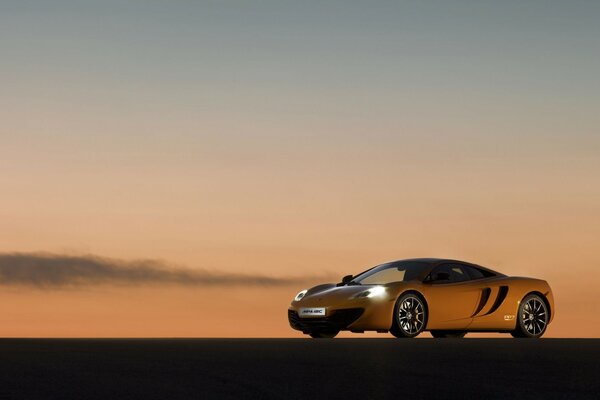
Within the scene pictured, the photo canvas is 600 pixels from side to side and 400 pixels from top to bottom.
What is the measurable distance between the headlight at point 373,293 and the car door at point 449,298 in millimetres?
896

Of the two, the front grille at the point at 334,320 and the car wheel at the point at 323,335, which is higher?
the front grille at the point at 334,320

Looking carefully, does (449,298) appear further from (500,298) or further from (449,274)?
(500,298)

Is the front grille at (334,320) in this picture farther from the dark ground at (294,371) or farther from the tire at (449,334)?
the dark ground at (294,371)

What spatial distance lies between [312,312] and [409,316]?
166cm

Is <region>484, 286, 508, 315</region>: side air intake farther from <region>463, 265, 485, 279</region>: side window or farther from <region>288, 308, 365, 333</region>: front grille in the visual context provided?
<region>288, 308, 365, 333</region>: front grille

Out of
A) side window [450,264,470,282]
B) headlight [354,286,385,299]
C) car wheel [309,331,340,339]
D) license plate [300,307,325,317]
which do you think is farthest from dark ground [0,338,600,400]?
side window [450,264,470,282]

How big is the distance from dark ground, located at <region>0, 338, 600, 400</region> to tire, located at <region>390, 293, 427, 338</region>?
172 inches

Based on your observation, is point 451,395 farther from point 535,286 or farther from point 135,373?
point 535,286

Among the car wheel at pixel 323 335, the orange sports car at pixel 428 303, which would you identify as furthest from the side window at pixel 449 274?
the car wheel at pixel 323 335

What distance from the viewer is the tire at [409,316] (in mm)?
17188

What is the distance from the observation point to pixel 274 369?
9531 millimetres

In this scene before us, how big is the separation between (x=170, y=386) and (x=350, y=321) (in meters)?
9.05

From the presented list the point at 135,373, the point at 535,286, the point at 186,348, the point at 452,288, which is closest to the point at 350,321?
the point at 452,288

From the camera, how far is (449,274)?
18.5 meters
